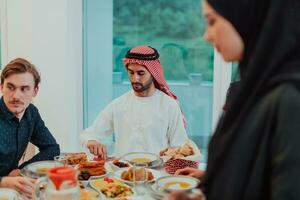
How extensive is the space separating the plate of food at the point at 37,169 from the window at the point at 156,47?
2.02m

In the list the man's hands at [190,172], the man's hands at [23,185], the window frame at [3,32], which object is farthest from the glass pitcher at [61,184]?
the window frame at [3,32]

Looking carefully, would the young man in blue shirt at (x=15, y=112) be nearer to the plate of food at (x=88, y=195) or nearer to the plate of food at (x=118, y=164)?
the plate of food at (x=118, y=164)

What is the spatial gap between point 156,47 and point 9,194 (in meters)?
2.53

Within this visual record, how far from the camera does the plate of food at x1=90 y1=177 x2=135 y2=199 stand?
1.59 meters

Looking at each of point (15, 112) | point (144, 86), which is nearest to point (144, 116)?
point (144, 86)

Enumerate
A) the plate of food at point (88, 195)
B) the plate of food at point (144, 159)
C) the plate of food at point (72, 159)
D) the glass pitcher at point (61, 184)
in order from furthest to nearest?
the plate of food at point (144, 159), the plate of food at point (72, 159), the plate of food at point (88, 195), the glass pitcher at point (61, 184)

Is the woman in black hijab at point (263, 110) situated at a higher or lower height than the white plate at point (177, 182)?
higher

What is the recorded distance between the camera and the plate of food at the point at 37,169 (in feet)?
5.86

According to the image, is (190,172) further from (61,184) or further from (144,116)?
(144,116)

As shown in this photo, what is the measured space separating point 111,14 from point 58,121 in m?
1.17

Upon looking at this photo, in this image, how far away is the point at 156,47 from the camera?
383 centimetres

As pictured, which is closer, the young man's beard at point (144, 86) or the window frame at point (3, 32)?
the young man's beard at point (144, 86)

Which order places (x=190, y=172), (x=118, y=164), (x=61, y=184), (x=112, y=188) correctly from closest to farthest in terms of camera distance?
(x=61, y=184) → (x=112, y=188) → (x=190, y=172) → (x=118, y=164)

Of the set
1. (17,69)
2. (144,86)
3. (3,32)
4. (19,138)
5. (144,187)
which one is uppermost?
(3,32)
